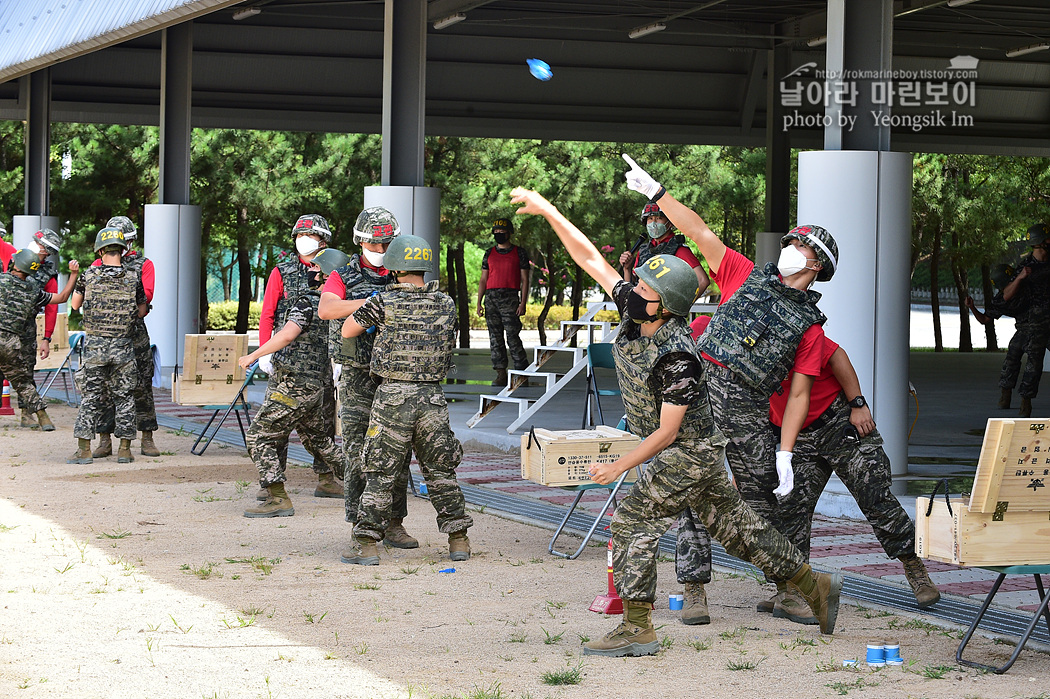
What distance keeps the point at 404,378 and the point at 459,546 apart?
3.71ft

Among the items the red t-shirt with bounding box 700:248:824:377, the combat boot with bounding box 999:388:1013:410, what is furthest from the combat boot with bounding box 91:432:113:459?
Answer: the combat boot with bounding box 999:388:1013:410

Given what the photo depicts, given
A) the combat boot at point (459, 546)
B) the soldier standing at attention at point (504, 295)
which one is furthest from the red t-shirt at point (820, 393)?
the soldier standing at attention at point (504, 295)

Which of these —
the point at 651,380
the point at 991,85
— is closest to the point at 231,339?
the point at 651,380

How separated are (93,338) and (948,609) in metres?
7.69

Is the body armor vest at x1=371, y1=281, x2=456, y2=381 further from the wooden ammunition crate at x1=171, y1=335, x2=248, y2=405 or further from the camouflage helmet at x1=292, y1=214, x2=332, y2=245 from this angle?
the wooden ammunition crate at x1=171, y1=335, x2=248, y2=405

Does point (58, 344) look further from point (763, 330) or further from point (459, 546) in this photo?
point (763, 330)

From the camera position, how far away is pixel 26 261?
45.4 feet

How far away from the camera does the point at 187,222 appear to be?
18.5 m

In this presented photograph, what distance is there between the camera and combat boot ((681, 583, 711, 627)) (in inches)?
253

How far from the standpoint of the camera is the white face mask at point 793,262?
6.33m

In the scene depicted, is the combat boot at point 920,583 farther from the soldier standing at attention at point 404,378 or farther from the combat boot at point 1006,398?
the combat boot at point 1006,398

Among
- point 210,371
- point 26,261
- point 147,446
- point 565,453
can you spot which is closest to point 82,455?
point 147,446

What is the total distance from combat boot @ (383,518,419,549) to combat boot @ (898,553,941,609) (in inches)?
121

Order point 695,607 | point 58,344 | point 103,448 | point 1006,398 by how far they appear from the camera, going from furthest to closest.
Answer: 1. point 58,344
2. point 1006,398
3. point 103,448
4. point 695,607
